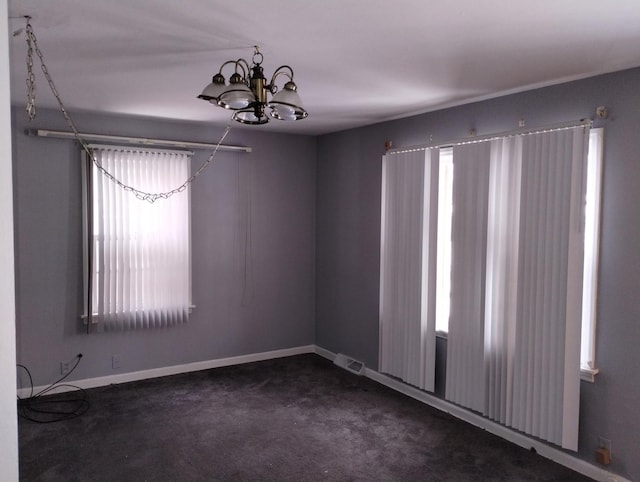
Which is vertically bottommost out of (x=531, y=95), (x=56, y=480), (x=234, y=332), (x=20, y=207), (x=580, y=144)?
(x=56, y=480)

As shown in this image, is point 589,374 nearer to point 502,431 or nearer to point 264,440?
point 502,431

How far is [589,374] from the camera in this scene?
119 inches

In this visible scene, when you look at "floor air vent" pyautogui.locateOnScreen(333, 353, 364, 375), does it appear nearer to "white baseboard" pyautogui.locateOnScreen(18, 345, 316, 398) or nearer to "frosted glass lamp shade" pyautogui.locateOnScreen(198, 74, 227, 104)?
"white baseboard" pyautogui.locateOnScreen(18, 345, 316, 398)

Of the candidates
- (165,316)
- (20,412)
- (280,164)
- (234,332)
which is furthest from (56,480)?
(280,164)

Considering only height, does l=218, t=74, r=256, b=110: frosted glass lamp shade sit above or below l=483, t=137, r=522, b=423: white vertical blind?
above

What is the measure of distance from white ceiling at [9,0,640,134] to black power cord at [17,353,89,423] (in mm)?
2402

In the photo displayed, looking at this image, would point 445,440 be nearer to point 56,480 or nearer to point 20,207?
point 56,480

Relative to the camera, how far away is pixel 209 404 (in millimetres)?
4145

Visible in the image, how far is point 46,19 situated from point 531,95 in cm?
283

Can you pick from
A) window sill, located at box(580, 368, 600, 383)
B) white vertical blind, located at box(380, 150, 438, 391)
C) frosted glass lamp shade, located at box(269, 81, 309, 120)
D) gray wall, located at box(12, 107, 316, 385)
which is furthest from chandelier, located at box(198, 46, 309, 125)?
gray wall, located at box(12, 107, 316, 385)

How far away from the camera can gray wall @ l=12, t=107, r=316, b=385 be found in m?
4.21

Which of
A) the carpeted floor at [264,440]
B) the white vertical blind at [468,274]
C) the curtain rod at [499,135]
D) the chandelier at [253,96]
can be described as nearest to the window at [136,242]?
the carpeted floor at [264,440]

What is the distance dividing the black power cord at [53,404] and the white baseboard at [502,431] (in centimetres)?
255

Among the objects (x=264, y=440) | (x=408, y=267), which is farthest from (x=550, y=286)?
(x=264, y=440)
